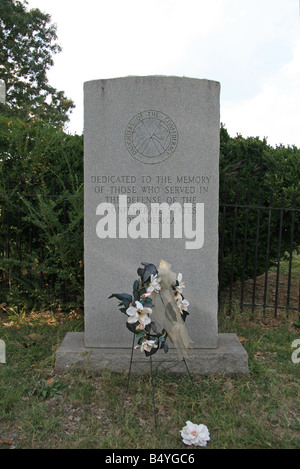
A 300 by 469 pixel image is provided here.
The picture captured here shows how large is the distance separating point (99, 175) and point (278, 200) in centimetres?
233

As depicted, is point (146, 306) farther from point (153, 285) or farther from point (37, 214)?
point (37, 214)

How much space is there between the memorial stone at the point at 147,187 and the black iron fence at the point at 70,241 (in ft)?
3.05

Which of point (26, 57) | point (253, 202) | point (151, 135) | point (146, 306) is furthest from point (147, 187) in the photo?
point (26, 57)

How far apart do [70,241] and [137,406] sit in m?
2.00

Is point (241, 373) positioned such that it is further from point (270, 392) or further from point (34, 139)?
point (34, 139)

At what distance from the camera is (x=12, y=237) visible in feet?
15.5

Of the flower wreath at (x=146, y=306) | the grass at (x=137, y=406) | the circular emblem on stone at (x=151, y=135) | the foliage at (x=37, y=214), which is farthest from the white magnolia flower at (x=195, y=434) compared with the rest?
the foliage at (x=37, y=214)

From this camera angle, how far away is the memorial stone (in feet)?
10.6

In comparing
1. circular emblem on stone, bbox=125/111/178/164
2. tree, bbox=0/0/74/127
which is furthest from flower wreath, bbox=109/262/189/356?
tree, bbox=0/0/74/127

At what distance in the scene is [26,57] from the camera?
20.6 metres

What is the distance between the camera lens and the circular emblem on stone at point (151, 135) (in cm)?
323

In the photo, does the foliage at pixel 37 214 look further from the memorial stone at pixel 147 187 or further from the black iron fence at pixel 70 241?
the memorial stone at pixel 147 187

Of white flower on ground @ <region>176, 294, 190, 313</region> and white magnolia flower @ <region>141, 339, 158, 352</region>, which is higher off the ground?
white flower on ground @ <region>176, 294, 190, 313</region>

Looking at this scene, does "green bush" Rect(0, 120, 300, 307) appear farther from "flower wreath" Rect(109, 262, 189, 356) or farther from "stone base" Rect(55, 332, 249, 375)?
"flower wreath" Rect(109, 262, 189, 356)
